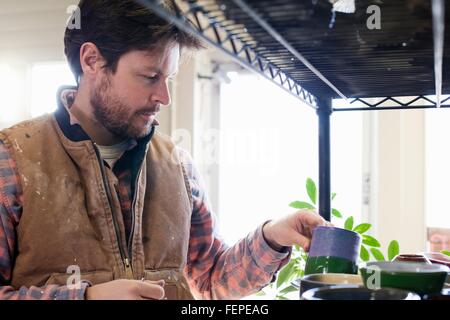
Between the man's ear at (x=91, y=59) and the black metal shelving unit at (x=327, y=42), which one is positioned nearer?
the black metal shelving unit at (x=327, y=42)

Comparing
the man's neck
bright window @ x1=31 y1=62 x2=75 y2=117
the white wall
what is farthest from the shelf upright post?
the white wall

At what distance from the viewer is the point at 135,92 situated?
3.12 feet

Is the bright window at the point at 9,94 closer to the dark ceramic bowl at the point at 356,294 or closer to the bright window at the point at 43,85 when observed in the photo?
the bright window at the point at 43,85

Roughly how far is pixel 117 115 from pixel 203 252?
33cm

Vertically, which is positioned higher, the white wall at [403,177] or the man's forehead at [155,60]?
the man's forehead at [155,60]

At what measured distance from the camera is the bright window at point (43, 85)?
1432mm

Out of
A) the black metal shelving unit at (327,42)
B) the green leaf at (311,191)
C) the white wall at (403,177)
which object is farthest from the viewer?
the white wall at (403,177)

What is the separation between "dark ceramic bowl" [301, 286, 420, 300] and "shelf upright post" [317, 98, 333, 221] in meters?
0.40

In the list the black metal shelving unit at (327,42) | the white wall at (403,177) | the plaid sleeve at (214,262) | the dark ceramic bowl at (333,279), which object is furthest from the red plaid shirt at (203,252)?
the white wall at (403,177)

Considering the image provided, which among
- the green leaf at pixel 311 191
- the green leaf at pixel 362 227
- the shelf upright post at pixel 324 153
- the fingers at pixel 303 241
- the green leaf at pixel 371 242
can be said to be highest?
the shelf upright post at pixel 324 153

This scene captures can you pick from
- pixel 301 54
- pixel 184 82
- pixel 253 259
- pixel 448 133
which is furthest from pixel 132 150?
pixel 448 133

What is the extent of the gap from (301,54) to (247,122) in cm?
144

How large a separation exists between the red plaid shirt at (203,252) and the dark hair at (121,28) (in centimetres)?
21
